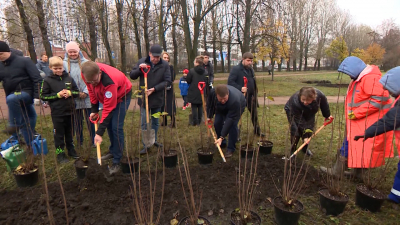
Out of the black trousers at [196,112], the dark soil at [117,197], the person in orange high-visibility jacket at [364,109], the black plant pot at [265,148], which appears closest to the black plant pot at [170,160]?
the dark soil at [117,197]

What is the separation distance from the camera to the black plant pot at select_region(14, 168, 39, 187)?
270 cm

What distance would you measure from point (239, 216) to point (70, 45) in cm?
316

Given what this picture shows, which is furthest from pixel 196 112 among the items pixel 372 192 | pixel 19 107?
pixel 372 192

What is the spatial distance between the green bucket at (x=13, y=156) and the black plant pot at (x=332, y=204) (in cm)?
333

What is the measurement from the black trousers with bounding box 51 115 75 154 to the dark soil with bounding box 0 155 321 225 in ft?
2.47

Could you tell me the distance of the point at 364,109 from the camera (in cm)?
271

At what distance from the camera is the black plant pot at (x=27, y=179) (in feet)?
8.85

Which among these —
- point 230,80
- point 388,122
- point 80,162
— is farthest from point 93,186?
point 388,122

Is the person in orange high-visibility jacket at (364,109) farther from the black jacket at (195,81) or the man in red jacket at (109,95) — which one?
the black jacket at (195,81)

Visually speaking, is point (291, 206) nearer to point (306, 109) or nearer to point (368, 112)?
point (368, 112)

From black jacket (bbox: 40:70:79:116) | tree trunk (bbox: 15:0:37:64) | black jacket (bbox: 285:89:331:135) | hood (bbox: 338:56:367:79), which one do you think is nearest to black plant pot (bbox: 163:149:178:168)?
black jacket (bbox: 40:70:79:116)

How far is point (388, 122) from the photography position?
88.4 inches

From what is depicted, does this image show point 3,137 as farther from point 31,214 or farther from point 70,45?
point 31,214

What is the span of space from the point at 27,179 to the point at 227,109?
2617 mm
